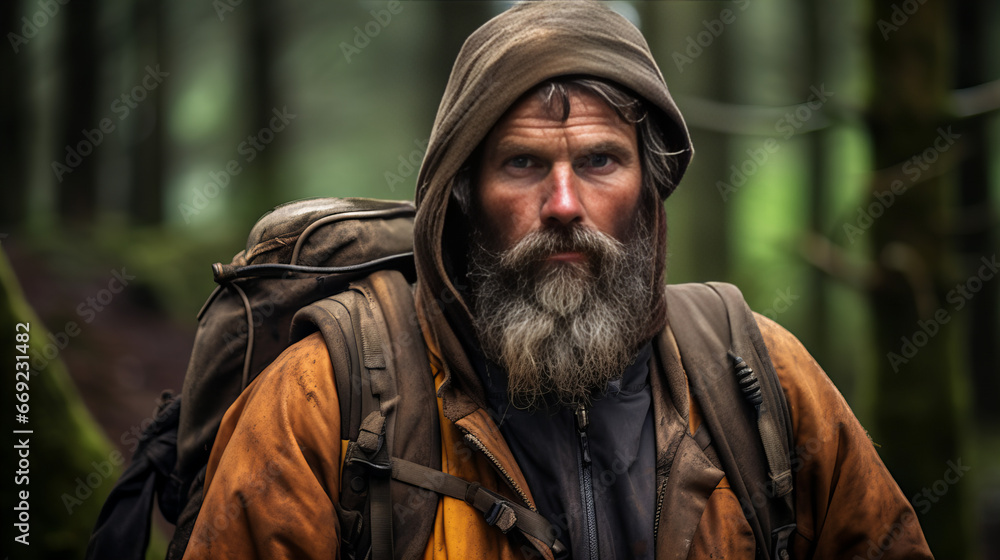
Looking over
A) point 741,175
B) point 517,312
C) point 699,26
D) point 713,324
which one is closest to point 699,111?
point 699,26

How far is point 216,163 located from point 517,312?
839cm

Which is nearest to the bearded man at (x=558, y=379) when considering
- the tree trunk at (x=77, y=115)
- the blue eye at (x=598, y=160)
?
the blue eye at (x=598, y=160)

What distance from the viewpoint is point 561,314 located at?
2127 mm

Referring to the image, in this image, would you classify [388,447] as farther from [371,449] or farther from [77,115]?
[77,115]

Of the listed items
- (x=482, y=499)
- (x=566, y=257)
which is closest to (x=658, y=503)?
(x=482, y=499)

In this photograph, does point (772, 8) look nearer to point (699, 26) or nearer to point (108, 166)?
point (699, 26)

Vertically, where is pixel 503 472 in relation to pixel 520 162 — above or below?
below

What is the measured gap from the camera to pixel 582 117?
2129 millimetres

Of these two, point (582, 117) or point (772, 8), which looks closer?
point (582, 117)

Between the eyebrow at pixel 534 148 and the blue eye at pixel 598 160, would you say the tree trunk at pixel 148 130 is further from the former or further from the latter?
the blue eye at pixel 598 160

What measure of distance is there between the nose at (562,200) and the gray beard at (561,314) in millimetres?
44

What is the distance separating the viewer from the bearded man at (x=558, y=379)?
1866 mm

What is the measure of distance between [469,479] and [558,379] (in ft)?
1.37

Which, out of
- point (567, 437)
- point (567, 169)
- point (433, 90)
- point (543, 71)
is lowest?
point (567, 437)
